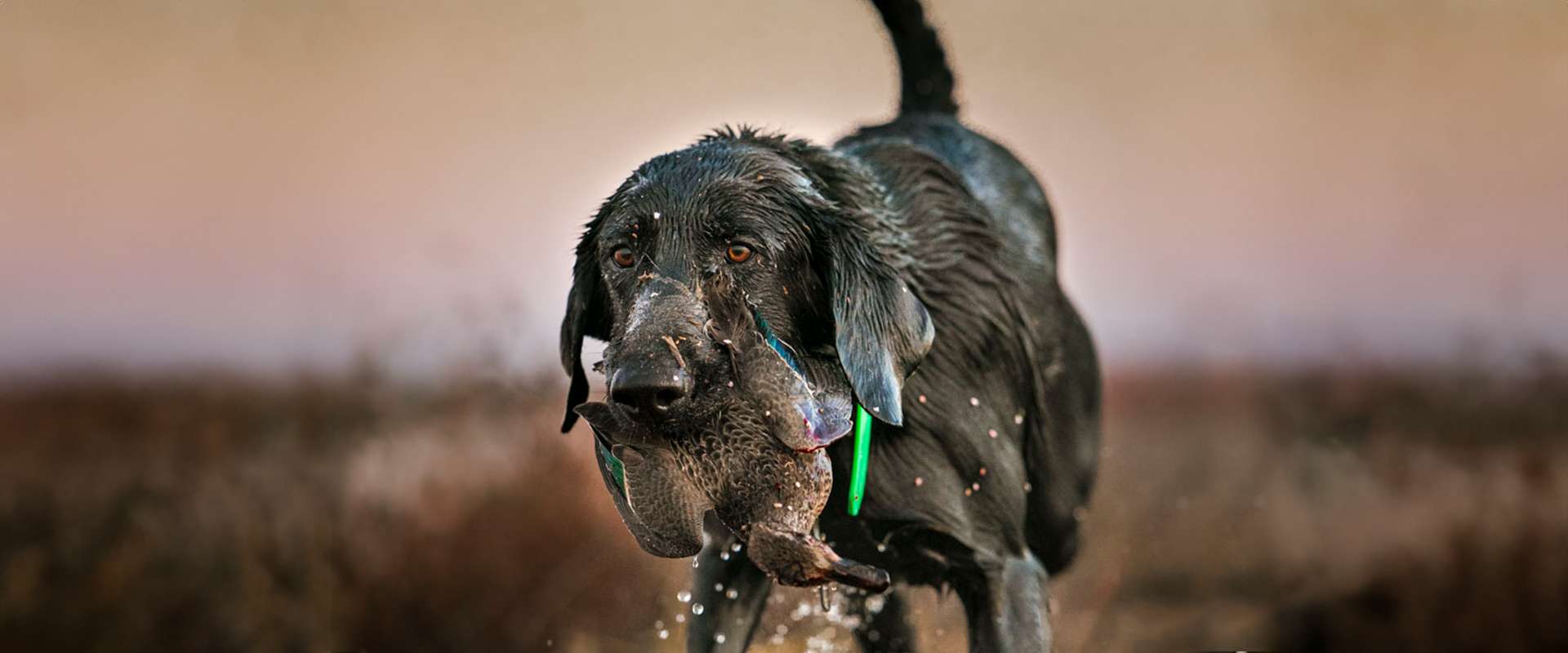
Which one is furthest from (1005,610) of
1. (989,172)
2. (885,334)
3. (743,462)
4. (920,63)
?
(920,63)

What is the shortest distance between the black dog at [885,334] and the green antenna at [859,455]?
0.02 meters

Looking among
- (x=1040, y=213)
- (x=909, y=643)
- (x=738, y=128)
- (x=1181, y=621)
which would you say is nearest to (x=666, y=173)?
(x=738, y=128)

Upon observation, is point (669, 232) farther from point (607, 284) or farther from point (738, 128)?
point (738, 128)

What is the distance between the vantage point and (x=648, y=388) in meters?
1.98

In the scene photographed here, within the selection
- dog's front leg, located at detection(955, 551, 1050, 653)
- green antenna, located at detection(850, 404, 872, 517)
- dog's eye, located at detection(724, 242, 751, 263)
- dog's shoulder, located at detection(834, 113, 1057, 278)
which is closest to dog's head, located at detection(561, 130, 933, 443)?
dog's eye, located at detection(724, 242, 751, 263)

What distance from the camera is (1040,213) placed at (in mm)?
3330

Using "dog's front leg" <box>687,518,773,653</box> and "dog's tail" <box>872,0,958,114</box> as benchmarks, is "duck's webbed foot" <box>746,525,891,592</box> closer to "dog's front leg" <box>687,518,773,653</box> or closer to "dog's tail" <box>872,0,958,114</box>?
"dog's front leg" <box>687,518,773,653</box>

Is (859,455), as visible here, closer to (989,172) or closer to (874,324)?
(874,324)

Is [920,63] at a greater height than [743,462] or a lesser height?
greater

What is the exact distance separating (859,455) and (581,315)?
510mm

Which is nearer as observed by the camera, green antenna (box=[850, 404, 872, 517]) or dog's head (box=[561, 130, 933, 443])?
dog's head (box=[561, 130, 933, 443])

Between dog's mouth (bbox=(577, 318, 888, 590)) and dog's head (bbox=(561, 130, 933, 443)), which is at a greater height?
dog's head (bbox=(561, 130, 933, 443))

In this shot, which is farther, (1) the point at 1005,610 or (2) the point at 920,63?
(2) the point at 920,63

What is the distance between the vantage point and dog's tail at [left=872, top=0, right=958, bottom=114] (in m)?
3.86
